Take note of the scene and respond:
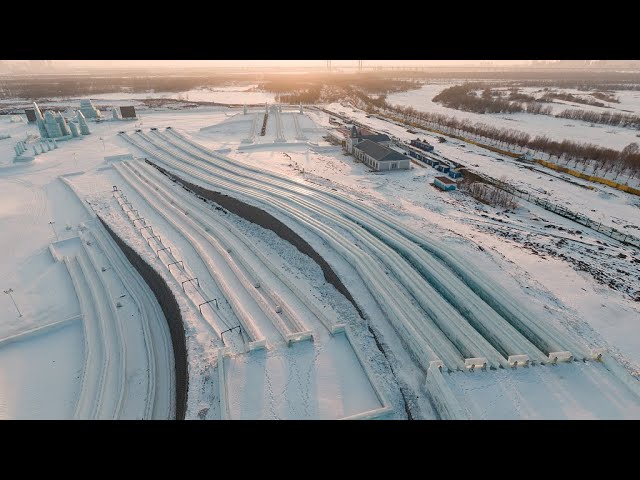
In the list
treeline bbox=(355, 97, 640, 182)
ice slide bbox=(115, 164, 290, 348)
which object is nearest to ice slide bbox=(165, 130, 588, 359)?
ice slide bbox=(115, 164, 290, 348)

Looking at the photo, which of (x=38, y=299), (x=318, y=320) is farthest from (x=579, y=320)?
(x=38, y=299)

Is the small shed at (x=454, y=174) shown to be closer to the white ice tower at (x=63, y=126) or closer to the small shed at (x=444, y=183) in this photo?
the small shed at (x=444, y=183)

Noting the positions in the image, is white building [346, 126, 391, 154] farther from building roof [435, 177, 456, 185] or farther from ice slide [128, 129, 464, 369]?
ice slide [128, 129, 464, 369]

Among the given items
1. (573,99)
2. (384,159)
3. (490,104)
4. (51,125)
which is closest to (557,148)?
(384,159)

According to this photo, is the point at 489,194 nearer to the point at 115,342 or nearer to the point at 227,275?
the point at 227,275

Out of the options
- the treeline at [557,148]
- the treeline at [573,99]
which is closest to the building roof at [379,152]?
the treeline at [557,148]
